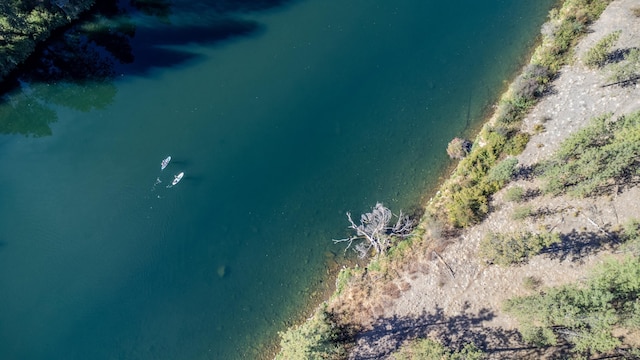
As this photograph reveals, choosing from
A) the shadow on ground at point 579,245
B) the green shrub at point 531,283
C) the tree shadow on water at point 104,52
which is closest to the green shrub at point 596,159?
the shadow on ground at point 579,245

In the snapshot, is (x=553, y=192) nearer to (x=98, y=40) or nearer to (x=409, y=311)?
(x=409, y=311)

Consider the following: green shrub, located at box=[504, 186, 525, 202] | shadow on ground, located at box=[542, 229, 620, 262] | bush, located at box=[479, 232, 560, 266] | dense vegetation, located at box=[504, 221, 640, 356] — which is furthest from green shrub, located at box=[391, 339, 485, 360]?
green shrub, located at box=[504, 186, 525, 202]

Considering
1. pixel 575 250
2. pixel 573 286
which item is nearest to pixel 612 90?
pixel 575 250

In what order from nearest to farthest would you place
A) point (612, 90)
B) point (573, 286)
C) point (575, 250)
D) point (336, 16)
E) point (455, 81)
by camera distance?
point (573, 286) < point (575, 250) < point (612, 90) < point (455, 81) < point (336, 16)

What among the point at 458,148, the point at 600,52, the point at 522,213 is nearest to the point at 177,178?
the point at 458,148

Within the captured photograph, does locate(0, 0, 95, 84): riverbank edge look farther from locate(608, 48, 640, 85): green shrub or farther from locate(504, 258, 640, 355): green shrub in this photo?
locate(608, 48, 640, 85): green shrub

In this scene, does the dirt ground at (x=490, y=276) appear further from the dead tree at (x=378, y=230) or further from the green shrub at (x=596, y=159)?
the dead tree at (x=378, y=230)
